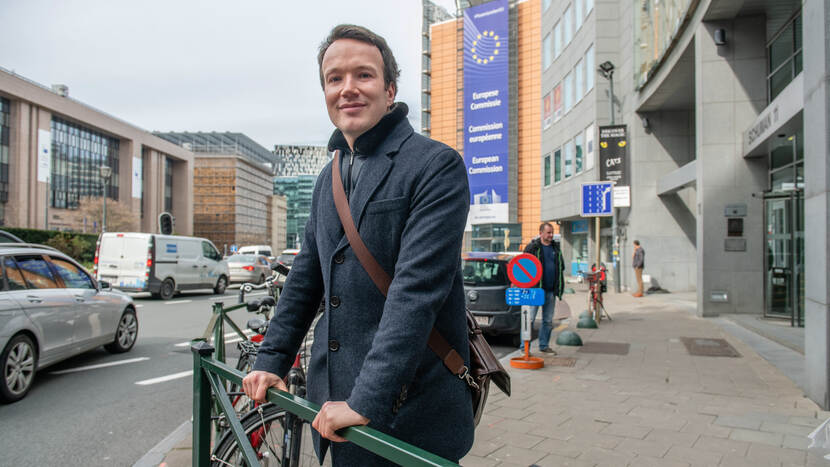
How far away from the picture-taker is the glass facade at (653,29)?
14.3m

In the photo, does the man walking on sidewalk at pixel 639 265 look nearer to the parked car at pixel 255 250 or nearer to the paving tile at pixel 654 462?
the paving tile at pixel 654 462

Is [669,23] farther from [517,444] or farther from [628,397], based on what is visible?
[517,444]

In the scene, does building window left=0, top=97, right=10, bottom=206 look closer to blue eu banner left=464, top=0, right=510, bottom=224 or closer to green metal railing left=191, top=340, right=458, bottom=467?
blue eu banner left=464, top=0, right=510, bottom=224

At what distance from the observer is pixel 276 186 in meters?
179

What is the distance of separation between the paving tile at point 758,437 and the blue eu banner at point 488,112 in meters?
55.2

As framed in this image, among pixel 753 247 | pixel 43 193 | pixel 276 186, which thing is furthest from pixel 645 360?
pixel 276 186

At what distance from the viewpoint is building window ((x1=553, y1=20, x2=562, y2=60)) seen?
30.1 meters

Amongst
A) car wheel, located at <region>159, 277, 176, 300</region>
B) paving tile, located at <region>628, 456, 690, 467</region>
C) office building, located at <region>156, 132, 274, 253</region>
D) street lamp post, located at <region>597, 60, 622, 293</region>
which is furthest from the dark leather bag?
office building, located at <region>156, 132, 274, 253</region>

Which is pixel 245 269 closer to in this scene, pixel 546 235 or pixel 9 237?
pixel 9 237

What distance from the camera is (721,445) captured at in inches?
162

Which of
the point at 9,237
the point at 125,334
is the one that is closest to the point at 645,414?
the point at 125,334

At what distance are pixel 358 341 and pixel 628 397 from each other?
4.72 metres

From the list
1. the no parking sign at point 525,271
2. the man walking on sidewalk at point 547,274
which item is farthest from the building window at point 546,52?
the no parking sign at point 525,271

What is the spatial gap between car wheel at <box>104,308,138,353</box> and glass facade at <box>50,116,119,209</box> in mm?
66247
